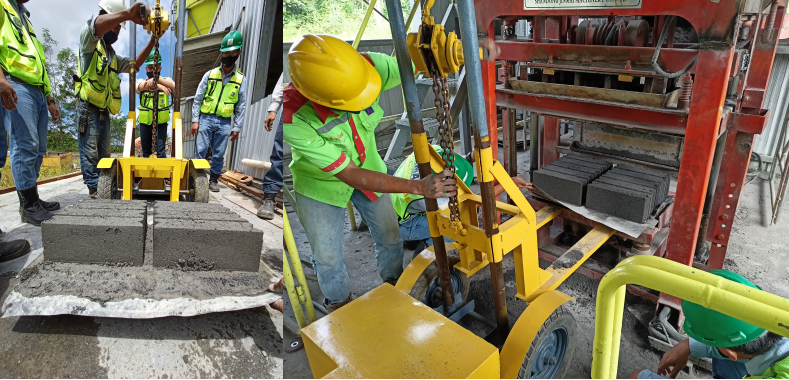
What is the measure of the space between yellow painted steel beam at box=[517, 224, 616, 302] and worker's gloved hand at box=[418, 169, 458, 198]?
83 centimetres

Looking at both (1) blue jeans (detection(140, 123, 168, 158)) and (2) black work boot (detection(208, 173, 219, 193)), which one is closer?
(1) blue jeans (detection(140, 123, 168, 158))

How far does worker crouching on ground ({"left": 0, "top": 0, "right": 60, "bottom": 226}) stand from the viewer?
2857 millimetres

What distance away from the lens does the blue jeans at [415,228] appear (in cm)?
337

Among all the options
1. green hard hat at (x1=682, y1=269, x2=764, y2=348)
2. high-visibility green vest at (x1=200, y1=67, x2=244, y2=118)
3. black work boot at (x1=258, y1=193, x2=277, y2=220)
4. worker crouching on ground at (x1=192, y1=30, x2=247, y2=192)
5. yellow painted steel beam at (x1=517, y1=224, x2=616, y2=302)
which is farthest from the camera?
high-visibility green vest at (x1=200, y1=67, x2=244, y2=118)

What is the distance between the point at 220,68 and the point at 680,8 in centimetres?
422

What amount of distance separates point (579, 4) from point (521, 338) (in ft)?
7.37

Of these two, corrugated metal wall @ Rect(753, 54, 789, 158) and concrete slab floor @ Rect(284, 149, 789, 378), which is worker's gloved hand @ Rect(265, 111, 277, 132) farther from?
corrugated metal wall @ Rect(753, 54, 789, 158)

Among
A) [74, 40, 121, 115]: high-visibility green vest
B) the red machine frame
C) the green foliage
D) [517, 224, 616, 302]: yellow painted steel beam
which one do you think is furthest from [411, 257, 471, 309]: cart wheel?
the green foliage

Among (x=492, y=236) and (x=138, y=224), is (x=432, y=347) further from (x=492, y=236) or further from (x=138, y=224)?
(x=138, y=224)

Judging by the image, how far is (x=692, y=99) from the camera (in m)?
2.64

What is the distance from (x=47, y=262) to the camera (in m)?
2.54

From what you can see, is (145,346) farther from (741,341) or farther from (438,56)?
(741,341)

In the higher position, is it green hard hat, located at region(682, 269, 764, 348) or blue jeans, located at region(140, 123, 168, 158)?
blue jeans, located at region(140, 123, 168, 158)

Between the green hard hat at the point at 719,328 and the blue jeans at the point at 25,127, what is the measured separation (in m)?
4.26
